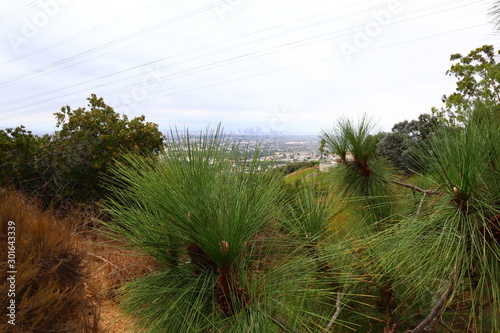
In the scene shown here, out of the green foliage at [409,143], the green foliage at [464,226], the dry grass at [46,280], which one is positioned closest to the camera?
the green foliage at [464,226]

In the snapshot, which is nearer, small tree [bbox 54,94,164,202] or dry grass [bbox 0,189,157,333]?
dry grass [bbox 0,189,157,333]

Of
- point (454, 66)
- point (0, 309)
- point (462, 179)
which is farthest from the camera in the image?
point (454, 66)

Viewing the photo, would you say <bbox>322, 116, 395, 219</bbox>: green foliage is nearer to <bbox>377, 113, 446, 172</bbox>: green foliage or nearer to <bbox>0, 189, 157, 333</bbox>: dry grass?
<bbox>377, 113, 446, 172</bbox>: green foliage

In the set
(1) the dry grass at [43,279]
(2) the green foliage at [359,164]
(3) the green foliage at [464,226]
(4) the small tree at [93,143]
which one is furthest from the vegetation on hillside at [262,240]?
(4) the small tree at [93,143]

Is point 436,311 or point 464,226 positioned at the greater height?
point 464,226

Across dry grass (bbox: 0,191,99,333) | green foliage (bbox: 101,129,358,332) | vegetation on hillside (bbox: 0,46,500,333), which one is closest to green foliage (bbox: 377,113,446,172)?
vegetation on hillside (bbox: 0,46,500,333)

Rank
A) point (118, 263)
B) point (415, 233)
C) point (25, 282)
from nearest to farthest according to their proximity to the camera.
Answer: point (415, 233) → point (25, 282) → point (118, 263)

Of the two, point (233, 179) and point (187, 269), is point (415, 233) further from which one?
point (187, 269)

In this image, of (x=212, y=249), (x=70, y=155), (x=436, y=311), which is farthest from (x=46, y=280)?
(x=70, y=155)

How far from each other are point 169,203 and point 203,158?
187 mm

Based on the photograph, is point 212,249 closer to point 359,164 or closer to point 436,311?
point 436,311

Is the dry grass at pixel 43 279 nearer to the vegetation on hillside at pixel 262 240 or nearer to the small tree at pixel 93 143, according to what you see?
the vegetation on hillside at pixel 262 240

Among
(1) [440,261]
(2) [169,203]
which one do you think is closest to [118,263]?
(2) [169,203]

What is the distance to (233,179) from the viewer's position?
1094 millimetres
